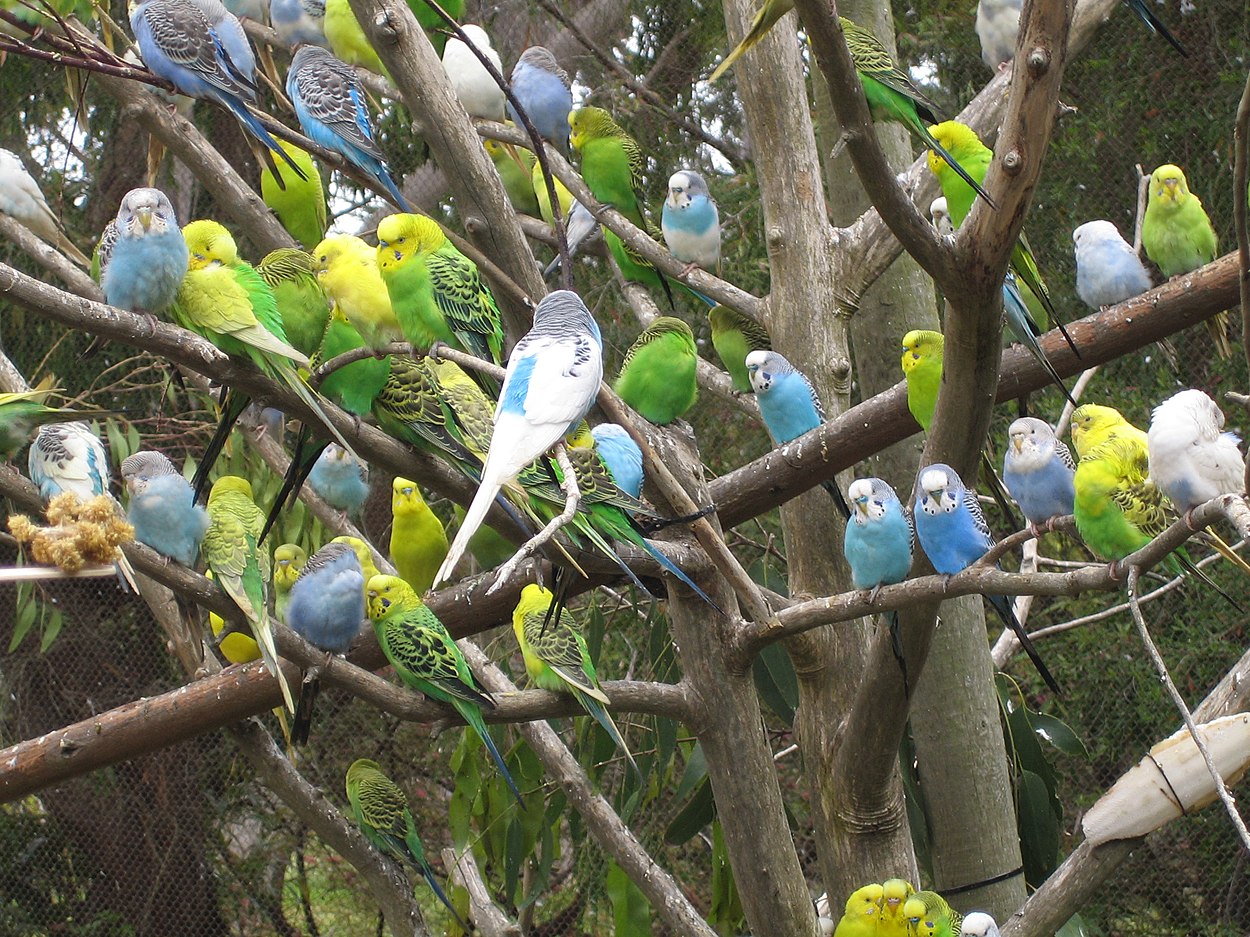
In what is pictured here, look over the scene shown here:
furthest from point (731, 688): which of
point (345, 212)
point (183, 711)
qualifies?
point (345, 212)

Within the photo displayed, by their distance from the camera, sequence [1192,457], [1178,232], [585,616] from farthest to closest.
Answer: [585,616] → [1178,232] → [1192,457]

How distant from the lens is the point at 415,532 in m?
2.82

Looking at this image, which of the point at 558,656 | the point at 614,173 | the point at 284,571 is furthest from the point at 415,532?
the point at 614,173

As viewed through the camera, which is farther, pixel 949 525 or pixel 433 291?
pixel 433 291

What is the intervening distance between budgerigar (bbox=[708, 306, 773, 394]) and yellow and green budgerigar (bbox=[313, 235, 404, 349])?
98 cm

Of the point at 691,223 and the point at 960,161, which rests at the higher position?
the point at 960,161

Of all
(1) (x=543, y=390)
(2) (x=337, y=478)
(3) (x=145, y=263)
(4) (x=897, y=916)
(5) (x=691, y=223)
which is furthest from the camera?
(2) (x=337, y=478)

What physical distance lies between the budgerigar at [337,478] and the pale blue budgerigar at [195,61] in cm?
96

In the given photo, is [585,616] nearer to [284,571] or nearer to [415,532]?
[415,532]

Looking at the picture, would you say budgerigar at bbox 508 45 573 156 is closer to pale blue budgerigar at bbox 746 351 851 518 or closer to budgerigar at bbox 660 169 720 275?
budgerigar at bbox 660 169 720 275

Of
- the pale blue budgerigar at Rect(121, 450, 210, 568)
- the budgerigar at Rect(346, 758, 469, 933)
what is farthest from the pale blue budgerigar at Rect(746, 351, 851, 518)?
the budgerigar at Rect(346, 758, 469, 933)

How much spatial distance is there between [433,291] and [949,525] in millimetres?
828

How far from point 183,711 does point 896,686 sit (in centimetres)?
112

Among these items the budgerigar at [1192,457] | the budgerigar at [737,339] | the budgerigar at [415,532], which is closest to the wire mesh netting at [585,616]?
the budgerigar at [415,532]
